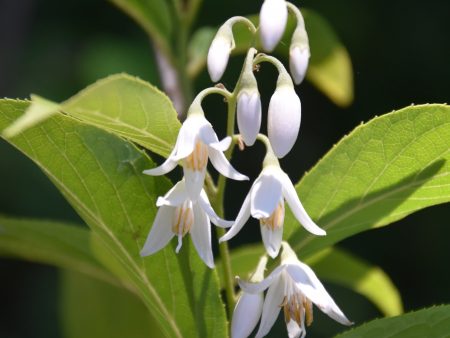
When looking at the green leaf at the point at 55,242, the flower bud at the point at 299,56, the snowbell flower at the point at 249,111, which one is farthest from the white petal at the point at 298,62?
the green leaf at the point at 55,242

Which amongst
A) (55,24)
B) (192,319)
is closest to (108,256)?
(192,319)

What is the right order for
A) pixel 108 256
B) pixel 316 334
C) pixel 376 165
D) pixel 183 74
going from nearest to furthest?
pixel 376 165
pixel 108 256
pixel 183 74
pixel 316 334

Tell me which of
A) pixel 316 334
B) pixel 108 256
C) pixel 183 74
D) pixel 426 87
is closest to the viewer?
pixel 108 256

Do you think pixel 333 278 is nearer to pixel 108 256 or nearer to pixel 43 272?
pixel 108 256

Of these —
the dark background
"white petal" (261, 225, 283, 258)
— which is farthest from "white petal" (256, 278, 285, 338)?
the dark background

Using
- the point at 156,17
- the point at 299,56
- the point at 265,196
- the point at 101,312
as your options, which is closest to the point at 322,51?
the point at 156,17

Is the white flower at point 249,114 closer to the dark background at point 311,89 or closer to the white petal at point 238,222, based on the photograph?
the white petal at point 238,222

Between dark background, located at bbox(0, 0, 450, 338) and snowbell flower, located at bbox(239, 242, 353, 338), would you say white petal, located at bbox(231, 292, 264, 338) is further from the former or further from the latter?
dark background, located at bbox(0, 0, 450, 338)
